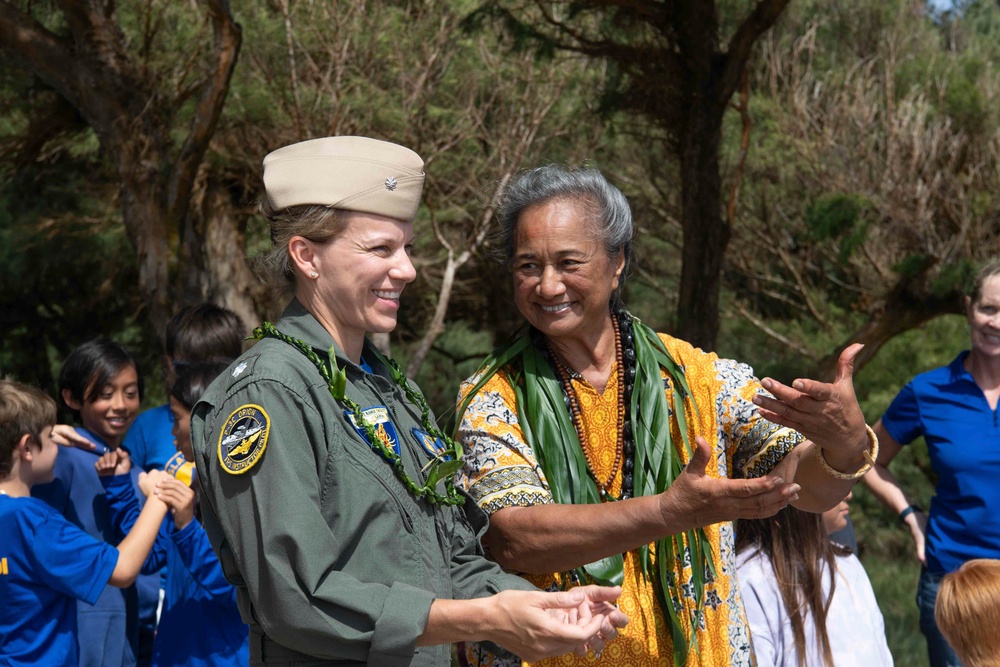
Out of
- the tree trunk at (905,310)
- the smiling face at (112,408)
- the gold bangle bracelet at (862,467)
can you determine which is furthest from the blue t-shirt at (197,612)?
the tree trunk at (905,310)

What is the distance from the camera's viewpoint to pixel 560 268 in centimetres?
242

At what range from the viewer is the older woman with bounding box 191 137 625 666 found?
64.0 inches

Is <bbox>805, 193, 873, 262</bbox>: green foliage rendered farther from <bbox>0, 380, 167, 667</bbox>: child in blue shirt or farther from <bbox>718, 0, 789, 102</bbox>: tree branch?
<bbox>0, 380, 167, 667</bbox>: child in blue shirt

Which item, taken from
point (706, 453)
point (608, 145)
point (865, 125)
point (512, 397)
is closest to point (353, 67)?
point (608, 145)

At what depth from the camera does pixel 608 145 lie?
963cm

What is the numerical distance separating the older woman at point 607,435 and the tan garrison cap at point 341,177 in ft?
1.95

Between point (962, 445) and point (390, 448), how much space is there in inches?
124

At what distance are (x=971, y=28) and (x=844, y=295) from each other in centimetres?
482

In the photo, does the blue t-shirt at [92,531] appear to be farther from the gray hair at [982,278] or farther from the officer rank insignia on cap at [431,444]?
the gray hair at [982,278]

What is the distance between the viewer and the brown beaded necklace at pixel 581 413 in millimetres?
2436

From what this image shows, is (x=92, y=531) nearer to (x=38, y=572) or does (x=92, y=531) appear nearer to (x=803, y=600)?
(x=38, y=572)

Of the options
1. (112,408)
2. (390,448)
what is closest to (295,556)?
(390,448)

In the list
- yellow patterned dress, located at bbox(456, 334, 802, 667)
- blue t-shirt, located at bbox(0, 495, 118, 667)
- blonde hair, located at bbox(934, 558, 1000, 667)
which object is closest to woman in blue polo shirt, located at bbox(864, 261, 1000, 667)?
blonde hair, located at bbox(934, 558, 1000, 667)

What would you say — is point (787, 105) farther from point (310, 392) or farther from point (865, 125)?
point (310, 392)
